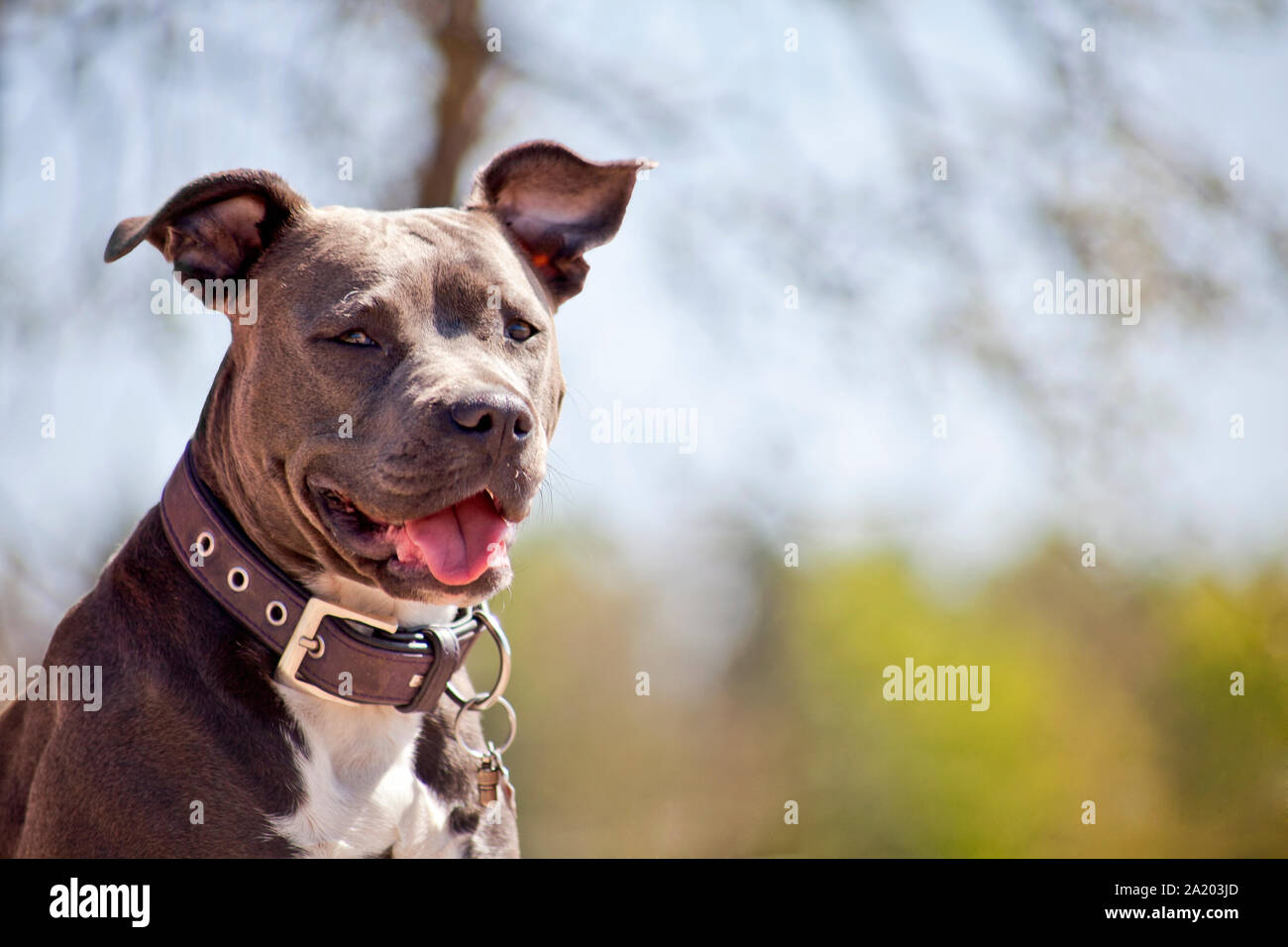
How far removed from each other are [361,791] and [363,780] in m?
0.03

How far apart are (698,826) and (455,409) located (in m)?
5.45

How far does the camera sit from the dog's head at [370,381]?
288 cm

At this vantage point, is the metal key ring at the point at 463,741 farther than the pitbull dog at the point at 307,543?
Yes

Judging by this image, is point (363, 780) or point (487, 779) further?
point (487, 779)

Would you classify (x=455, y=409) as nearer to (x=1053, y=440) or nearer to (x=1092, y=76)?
(x=1053, y=440)

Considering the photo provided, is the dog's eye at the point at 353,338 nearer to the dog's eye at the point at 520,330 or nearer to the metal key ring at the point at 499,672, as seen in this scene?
the dog's eye at the point at 520,330

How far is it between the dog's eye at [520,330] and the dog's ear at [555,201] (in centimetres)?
58

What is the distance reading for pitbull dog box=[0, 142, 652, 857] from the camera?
285 cm

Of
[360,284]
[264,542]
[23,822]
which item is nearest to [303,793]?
[264,542]

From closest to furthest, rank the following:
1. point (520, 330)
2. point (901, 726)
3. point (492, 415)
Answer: point (492, 415) < point (520, 330) < point (901, 726)

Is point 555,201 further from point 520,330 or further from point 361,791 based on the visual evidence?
point 361,791

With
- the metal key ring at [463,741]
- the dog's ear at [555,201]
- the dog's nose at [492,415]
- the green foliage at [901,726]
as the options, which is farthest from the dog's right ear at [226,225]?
the green foliage at [901,726]

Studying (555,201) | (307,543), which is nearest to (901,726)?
(555,201)

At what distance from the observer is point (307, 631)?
2.92 metres
